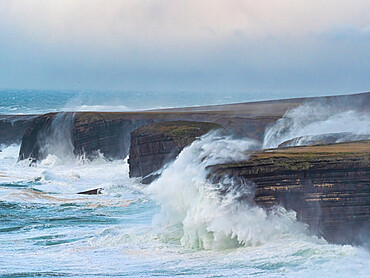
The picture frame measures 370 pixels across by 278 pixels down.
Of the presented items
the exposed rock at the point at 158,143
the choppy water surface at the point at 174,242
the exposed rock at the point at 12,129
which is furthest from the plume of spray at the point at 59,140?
the choppy water surface at the point at 174,242

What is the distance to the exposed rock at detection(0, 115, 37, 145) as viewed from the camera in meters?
46.4

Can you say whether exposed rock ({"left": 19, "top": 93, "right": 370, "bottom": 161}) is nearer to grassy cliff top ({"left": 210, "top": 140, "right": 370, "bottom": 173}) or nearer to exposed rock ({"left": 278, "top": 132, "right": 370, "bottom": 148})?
exposed rock ({"left": 278, "top": 132, "right": 370, "bottom": 148})

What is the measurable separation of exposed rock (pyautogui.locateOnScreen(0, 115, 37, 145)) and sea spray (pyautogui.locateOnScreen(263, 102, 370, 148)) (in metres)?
19.4

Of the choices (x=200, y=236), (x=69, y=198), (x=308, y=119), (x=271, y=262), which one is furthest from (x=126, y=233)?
A: (x=308, y=119)

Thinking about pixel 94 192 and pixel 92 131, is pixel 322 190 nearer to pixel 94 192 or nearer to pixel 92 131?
pixel 94 192

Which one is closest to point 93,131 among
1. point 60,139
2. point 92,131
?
point 92,131

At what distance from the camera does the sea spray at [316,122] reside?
35812mm

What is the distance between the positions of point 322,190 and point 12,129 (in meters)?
36.2

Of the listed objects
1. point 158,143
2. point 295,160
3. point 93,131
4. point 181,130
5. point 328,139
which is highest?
point 93,131

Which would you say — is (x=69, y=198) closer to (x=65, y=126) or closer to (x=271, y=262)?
(x=271, y=262)

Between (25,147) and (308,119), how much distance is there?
17.9 metres

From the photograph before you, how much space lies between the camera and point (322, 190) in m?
14.6

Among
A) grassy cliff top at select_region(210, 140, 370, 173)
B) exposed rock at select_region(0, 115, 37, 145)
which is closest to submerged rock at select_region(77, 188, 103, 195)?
grassy cliff top at select_region(210, 140, 370, 173)

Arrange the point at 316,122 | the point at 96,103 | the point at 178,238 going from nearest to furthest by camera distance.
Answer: the point at 178,238 → the point at 316,122 → the point at 96,103
